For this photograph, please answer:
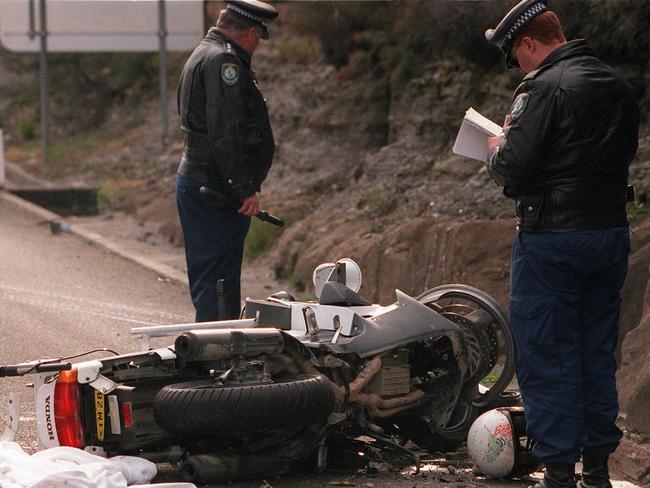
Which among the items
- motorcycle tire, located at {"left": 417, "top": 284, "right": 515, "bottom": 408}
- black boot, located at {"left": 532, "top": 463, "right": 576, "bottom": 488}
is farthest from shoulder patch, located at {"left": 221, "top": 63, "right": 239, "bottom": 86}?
black boot, located at {"left": 532, "top": 463, "right": 576, "bottom": 488}

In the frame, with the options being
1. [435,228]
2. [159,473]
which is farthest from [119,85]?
[159,473]

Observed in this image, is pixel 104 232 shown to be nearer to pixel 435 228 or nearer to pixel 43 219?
pixel 43 219

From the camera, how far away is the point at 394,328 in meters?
6.13

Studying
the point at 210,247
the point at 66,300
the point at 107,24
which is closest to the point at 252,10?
the point at 210,247

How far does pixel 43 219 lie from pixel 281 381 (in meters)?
10.9

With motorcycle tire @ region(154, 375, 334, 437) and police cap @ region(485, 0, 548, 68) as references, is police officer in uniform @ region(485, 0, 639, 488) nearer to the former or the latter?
police cap @ region(485, 0, 548, 68)

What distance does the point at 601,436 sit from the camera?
550cm

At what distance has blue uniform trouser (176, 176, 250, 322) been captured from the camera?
752cm

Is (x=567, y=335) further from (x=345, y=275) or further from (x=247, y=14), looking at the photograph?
(x=247, y=14)

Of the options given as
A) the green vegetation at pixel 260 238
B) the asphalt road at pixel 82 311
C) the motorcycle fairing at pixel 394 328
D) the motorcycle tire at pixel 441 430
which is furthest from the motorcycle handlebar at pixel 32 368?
the green vegetation at pixel 260 238

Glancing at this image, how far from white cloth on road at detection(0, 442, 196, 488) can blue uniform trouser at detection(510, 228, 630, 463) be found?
1.44m

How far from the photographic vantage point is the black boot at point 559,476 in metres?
5.42

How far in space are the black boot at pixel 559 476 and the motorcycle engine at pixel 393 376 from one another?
966 millimetres

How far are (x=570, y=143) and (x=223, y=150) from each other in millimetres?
2500
